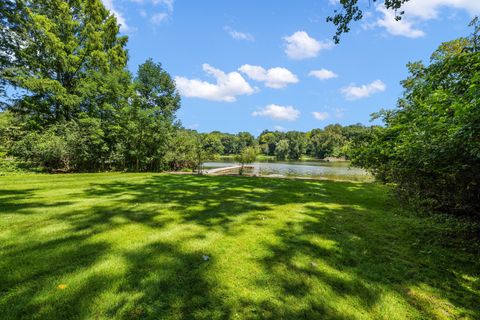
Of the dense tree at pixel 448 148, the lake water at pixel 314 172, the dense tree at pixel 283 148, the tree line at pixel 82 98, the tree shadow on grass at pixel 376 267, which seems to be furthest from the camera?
the dense tree at pixel 283 148

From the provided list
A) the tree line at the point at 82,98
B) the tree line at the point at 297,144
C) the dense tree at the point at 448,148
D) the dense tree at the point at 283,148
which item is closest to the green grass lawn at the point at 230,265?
the dense tree at the point at 448,148

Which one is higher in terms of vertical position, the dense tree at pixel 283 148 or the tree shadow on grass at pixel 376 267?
the dense tree at pixel 283 148

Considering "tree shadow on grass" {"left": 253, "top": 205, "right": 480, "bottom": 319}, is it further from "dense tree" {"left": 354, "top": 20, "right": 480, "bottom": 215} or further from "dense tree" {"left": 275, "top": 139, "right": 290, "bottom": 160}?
"dense tree" {"left": 275, "top": 139, "right": 290, "bottom": 160}

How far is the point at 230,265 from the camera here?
2.65 m

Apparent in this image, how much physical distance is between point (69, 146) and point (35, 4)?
40.3 ft

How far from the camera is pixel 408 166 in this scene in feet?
12.4

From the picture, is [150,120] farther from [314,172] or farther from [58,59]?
[314,172]

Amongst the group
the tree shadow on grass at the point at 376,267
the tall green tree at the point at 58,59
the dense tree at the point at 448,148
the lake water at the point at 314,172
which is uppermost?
the tall green tree at the point at 58,59

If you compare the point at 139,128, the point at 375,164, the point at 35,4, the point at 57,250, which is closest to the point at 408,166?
the point at 375,164

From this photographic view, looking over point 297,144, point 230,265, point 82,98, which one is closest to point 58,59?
point 82,98

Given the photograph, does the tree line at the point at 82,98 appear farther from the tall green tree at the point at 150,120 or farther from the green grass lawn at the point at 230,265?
the green grass lawn at the point at 230,265

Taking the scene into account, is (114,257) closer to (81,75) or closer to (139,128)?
(139,128)

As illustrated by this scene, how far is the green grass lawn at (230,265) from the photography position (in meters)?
1.95

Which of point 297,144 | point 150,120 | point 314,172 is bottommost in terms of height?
point 314,172
